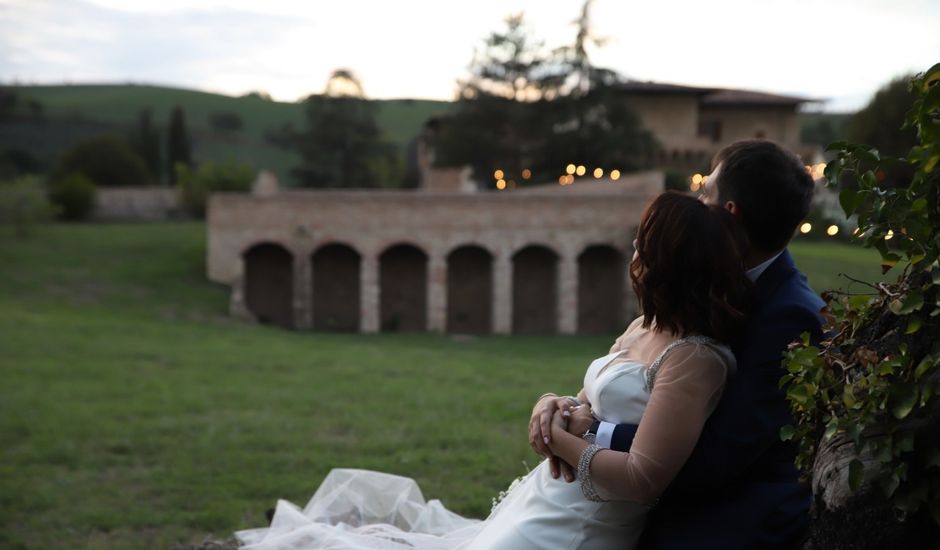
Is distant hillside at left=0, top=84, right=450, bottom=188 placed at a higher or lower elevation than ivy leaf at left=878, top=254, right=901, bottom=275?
higher

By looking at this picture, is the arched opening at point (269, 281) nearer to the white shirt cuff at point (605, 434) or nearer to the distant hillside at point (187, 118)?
the white shirt cuff at point (605, 434)

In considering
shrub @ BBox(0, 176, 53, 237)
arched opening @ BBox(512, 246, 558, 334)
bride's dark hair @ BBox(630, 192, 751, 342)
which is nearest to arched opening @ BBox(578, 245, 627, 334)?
arched opening @ BBox(512, 246, 558, 334)

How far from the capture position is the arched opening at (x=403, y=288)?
104 feet

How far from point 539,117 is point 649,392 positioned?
3895 centimetres

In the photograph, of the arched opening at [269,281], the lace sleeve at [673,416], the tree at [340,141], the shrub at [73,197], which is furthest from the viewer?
the tree at [340,141]

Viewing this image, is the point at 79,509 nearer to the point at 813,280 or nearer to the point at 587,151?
the point at 813,280

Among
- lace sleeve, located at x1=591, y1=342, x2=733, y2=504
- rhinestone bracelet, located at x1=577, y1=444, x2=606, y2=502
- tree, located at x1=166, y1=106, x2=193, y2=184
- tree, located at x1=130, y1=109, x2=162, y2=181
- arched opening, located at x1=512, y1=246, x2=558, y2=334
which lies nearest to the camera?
lace sleeve, located at x1=591, y1=342, x2=733, y2=504

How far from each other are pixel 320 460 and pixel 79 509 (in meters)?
2.11

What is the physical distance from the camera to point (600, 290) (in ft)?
105

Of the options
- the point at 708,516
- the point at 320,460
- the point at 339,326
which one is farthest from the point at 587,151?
the point at 708,516

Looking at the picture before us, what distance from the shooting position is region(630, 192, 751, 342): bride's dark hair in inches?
105

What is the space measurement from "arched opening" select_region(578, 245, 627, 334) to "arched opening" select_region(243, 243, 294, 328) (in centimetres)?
984

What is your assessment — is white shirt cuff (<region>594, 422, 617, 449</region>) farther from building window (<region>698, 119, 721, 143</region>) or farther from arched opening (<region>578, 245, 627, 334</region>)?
building window (<region>698, 119, 721, 143</region>)

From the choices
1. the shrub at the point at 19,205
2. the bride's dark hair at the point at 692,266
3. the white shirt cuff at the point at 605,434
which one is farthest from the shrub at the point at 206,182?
the bride's dark hair at the point at 692,266
